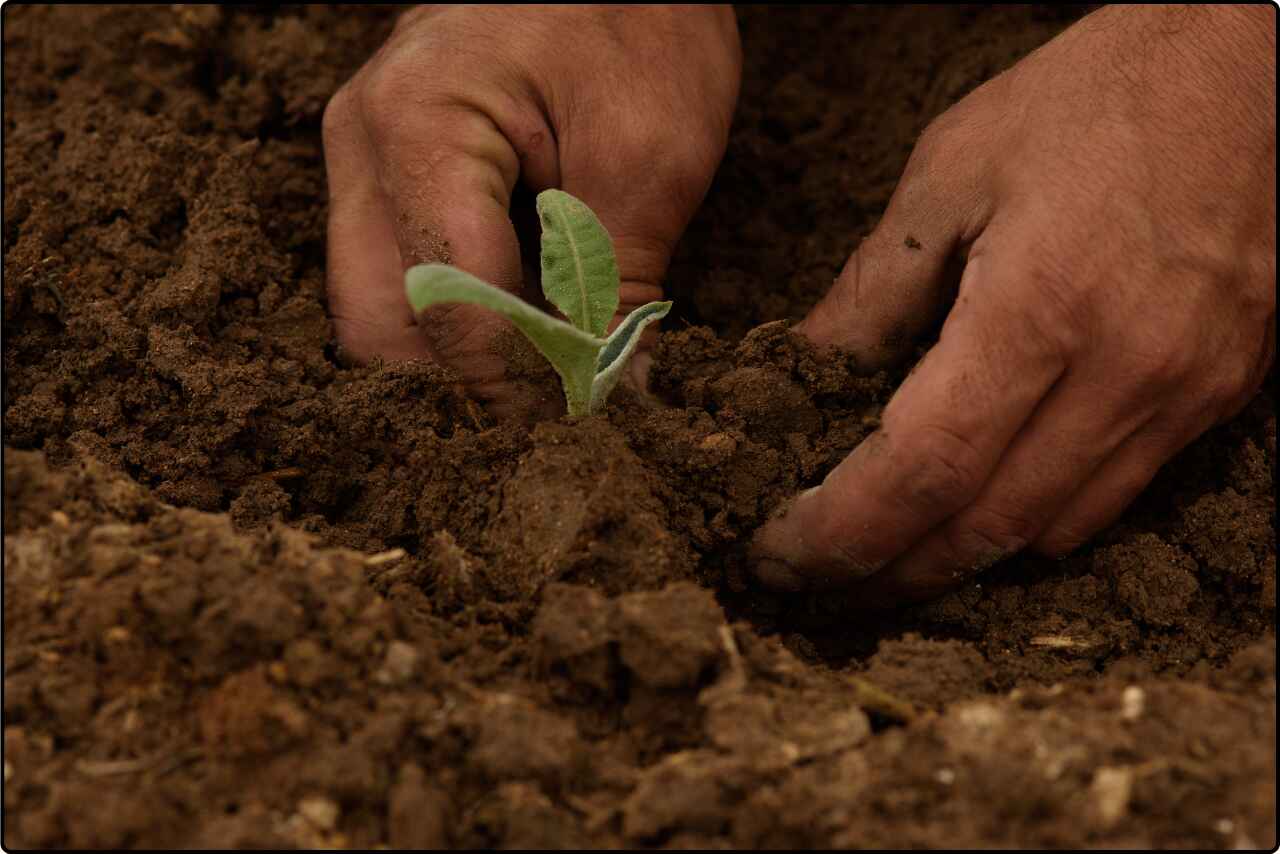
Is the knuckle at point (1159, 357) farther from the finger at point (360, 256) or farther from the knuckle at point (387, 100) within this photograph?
the knuckle at point (387, 100)

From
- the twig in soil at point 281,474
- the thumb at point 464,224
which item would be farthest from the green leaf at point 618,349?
the twig in soil at point 281,474

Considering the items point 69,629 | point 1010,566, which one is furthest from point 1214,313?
point 69,629

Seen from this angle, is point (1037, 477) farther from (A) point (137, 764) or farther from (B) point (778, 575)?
(A) point (137, 764)

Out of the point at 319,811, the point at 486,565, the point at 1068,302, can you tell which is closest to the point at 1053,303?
the point at 1068,302

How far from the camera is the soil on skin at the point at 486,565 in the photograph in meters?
1.14

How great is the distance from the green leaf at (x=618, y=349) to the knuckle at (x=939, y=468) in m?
0.41

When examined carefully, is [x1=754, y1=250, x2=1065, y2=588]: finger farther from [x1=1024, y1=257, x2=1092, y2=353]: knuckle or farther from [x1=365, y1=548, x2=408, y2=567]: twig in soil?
[x1=365, y1=548, x2=408, y2=567]: twig in soil

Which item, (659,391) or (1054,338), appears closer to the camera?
(1054,338)

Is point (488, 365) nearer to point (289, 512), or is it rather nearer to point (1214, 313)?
point (289, 512)

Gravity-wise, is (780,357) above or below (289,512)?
above

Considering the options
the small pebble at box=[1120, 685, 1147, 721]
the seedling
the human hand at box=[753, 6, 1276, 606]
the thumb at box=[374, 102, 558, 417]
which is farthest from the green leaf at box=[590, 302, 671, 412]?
the small pebble at box=[1120, 685, 1147, 721]

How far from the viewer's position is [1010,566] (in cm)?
182

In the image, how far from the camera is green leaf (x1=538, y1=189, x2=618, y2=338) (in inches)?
64.9

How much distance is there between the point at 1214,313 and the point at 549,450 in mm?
989
